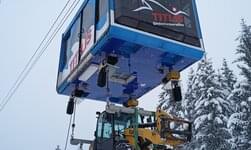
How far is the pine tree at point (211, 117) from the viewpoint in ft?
78.6

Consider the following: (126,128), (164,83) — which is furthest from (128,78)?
(126,128)

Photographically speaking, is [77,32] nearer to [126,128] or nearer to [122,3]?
[122,3]

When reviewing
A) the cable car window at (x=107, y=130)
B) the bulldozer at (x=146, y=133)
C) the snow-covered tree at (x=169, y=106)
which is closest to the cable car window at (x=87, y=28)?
the bulldozer at (x=146, y=133)

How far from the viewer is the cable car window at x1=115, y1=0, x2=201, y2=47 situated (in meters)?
7.37

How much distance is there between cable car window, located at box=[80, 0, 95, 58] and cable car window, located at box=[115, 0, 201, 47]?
0.98m

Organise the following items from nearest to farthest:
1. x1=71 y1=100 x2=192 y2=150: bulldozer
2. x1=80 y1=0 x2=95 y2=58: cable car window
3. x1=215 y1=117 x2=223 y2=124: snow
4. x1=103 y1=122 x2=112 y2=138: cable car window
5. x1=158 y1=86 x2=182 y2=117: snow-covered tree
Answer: x1=71 y1=100 x2=192 y2=150: bulldozer → x1=80 y1=0 x2=95 y2=58: cable car window → x1=103 y1=122 x2=112 y2=138: cable car window → x1=215 y1=117 x2=223 y2=124: snow → x1=158 y1=86 x2=182 y2=117: snow-covered tree

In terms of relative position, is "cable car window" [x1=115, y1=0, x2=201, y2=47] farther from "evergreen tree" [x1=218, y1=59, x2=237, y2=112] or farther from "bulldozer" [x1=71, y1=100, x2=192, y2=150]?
"evergreen tree" [x1=218, y1=59, x2=237, y2=112]

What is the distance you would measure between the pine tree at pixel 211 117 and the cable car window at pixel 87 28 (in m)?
16.6

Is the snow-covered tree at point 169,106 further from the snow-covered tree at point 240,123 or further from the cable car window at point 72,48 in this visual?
the cable car window at point 72,48

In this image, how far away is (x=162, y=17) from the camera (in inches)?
310

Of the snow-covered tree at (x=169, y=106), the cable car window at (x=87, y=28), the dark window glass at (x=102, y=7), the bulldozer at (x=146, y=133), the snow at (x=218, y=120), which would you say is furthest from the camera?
the snow-covered tree at (x=169, y=106)

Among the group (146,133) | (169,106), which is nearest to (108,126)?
(146,133)

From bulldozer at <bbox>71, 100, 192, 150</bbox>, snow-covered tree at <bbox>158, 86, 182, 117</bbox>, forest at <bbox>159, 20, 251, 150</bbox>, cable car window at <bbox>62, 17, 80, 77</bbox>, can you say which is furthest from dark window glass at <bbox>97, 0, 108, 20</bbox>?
snow-covered tree at <bbox>158, 86, 182, 117</bbox>

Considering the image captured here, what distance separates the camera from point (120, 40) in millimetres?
7262
